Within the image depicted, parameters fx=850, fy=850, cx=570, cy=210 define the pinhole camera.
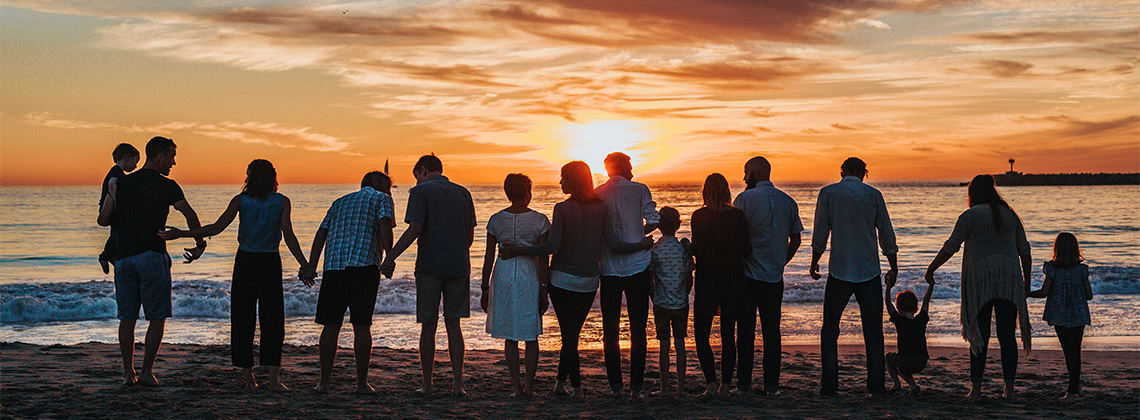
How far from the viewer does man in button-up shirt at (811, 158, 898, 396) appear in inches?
249

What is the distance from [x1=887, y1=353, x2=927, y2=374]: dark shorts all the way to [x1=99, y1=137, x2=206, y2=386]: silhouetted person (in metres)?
5.32

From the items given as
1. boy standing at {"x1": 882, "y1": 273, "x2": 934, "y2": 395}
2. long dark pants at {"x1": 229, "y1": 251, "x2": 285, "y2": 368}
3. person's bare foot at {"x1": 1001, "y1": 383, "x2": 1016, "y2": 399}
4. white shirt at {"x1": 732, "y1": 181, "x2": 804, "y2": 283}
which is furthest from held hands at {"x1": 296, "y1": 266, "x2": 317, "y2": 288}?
person's bare foot at {"x1": 1001, "y1": 383, "x2": 1016, "y2": 399}

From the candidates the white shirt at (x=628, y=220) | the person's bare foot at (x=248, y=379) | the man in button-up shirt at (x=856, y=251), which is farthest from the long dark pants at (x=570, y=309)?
the person's bare foot at (x=248, y=379)

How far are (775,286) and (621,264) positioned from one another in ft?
3.90

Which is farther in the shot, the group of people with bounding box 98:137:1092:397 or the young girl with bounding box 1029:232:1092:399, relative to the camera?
the young girl with bounding box 1029:232:1092:399

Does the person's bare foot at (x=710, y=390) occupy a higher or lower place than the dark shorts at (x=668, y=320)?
lower

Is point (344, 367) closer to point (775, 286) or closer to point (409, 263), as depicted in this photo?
point (775, 286)

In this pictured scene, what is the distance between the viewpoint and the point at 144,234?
6.23 m

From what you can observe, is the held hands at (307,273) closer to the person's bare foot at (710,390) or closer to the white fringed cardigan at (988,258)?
the person's bare foot at (710,390)

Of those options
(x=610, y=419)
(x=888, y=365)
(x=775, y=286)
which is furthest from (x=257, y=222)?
(x=888, y=365)

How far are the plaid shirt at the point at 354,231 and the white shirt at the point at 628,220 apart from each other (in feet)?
5.42

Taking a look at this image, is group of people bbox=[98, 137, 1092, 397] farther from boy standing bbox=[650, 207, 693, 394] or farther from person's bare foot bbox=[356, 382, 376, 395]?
person's bare foot bbox=[356, 382, 376, 395]

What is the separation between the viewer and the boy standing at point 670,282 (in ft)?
20.7

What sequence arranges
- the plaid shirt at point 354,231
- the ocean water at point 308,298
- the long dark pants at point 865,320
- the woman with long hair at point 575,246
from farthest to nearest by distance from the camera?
the ocean water at point 308,298, the long dark pants at point 865,320, the plaid shirt at point 354,231, the woman with long hair at point 575,246
